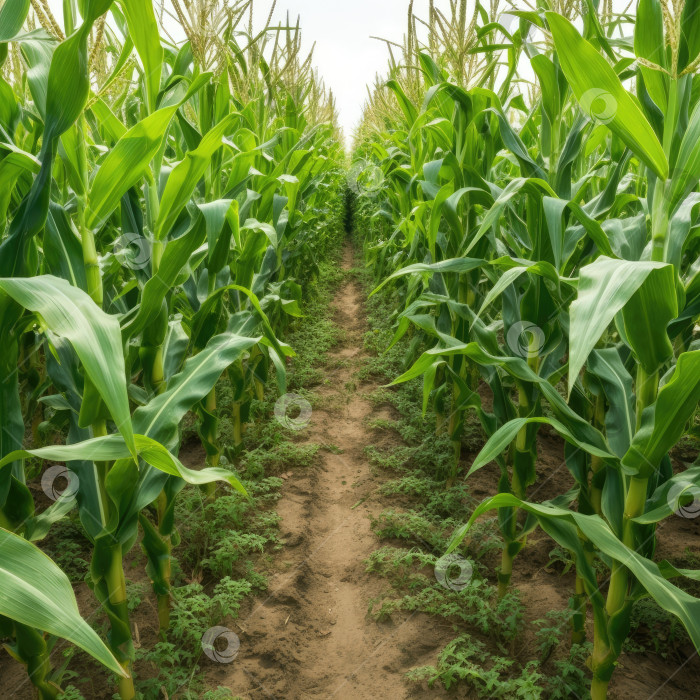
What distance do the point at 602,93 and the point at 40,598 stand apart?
143 cm

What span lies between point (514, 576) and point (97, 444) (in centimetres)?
182

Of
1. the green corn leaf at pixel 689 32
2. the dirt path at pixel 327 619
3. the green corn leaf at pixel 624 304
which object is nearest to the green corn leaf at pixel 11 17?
the green corn leaf at pixel 624 304

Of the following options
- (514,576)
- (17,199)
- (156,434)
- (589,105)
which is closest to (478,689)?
(514,576)

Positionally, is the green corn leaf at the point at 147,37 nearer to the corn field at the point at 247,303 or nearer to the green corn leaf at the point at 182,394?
the corn field at the point at 247,303

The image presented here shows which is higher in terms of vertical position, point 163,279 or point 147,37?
point 147,37

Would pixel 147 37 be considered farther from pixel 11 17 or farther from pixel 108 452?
pixel 108 452

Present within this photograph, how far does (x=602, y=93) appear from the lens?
1.25 m

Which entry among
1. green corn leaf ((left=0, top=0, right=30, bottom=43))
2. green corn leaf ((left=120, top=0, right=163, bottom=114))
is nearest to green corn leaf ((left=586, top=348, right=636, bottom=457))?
green corn leaf ((left=120, top=0, right=163, bottom=114))

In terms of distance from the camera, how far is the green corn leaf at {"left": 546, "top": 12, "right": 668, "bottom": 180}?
1227mm

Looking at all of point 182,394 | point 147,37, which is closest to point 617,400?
point 182,394

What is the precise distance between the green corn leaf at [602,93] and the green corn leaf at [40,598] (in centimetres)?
138

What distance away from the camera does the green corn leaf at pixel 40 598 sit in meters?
0.82

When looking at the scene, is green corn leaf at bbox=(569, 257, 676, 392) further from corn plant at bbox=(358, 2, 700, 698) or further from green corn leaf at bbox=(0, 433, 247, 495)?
green corn leaf at bbox=(0, 433, 247, 495)

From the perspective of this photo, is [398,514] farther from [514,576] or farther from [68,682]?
[68,682]
